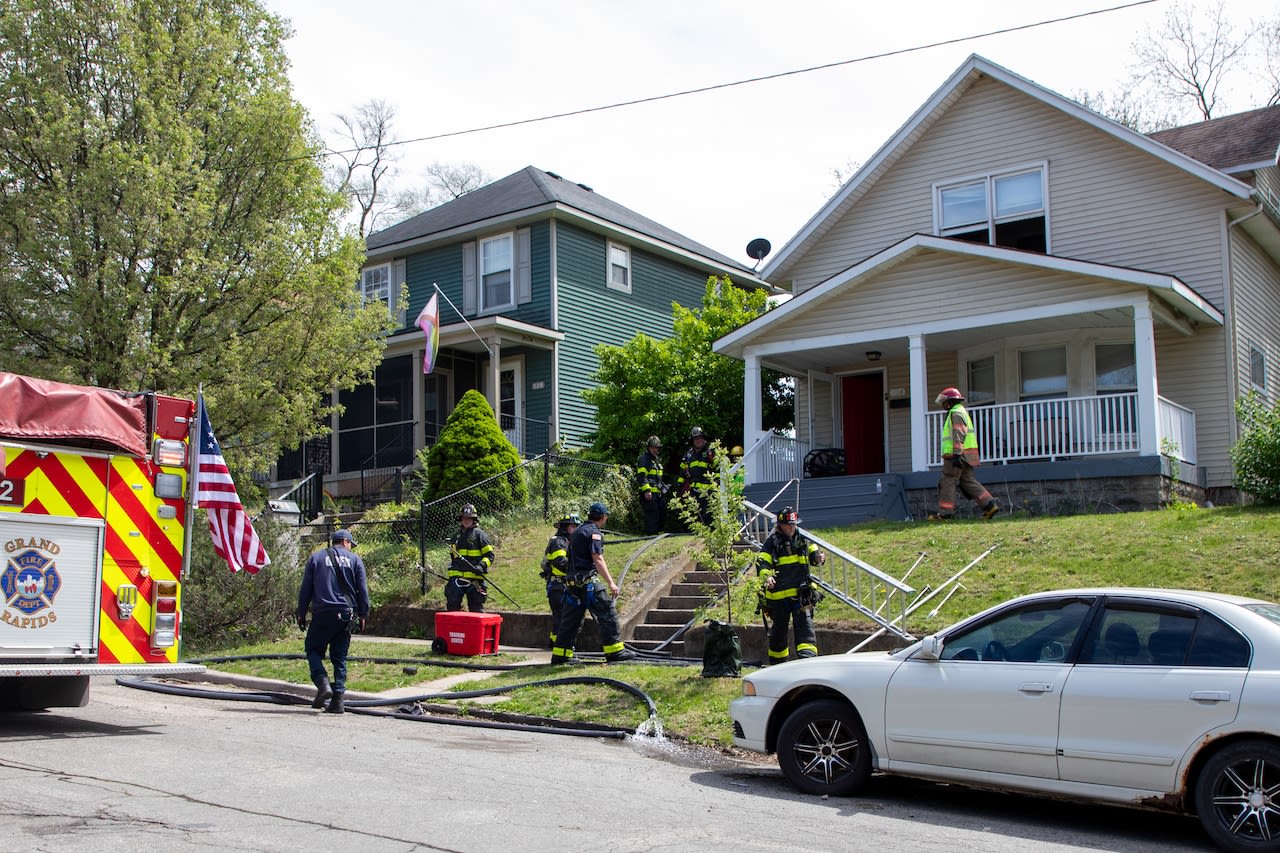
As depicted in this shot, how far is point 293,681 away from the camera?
12.2 meters

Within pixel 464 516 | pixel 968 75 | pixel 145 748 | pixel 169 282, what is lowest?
pixel 145 748

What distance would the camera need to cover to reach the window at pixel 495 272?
2794 centimetres

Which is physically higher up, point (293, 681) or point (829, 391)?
point (829, 391)

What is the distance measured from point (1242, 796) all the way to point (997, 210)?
16309 millimetres

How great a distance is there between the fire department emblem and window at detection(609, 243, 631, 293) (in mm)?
21021

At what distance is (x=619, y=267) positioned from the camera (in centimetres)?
2934

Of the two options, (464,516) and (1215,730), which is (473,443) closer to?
(464,516)

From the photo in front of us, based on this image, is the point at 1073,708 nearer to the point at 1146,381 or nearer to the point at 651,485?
the point at 1146,381

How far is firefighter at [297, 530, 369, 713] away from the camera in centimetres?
1079

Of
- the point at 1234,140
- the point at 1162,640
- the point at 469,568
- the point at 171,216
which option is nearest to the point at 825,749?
the point at 1162,640

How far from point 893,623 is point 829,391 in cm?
1129

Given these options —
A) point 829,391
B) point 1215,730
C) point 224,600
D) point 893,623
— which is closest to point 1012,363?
point 829,391

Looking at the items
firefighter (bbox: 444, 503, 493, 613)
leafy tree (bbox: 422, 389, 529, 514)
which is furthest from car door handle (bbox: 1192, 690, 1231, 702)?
leafy tree (bbox: 422, 389, 529, 514)

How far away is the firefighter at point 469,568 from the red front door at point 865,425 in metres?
9.48
